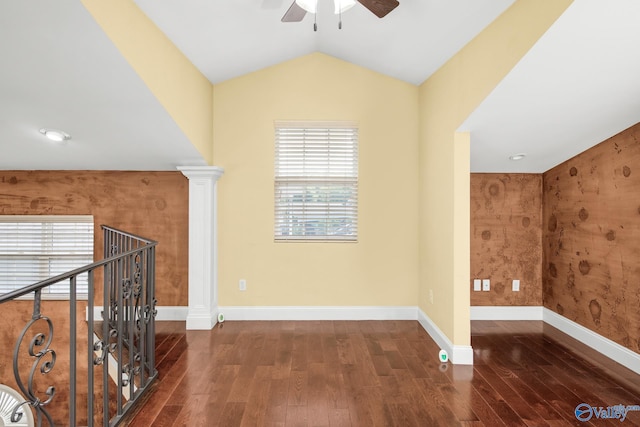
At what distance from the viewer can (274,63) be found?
4.28 meters

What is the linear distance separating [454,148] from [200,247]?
2.70m

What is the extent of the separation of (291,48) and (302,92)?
497mm

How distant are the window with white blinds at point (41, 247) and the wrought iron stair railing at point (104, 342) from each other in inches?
13.8

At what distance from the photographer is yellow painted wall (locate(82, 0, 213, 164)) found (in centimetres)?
227

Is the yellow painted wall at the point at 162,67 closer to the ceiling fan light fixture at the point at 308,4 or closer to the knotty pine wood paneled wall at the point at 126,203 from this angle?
the knotty pine wood paneled wall at the point at 126,203

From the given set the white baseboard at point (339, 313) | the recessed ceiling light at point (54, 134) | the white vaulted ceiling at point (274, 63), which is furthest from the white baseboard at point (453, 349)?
the recessed ceiling light at point (54, 134)

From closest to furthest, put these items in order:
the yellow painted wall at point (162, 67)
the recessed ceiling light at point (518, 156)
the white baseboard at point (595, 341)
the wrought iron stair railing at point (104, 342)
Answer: the wrought iron stair railing at point (104, 342) < the yellow painted wall at point (162, 67) < the white baseboard at point (595, 341) < the recessed ceiling light at point (518, 156)

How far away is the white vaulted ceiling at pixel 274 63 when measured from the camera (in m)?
2.12

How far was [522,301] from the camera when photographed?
4.36m

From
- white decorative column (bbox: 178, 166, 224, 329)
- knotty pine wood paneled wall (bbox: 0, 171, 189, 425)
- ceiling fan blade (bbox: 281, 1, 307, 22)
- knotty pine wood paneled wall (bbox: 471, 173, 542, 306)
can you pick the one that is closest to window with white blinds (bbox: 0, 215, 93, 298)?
knotty pine wood paneled wall (bbox: 0, 171, 189, 425)

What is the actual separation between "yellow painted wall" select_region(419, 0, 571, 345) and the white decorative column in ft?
7.52

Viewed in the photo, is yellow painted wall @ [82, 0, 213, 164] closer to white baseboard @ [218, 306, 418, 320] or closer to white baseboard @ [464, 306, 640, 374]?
white baseboard @ [218, 306, 418, 320]

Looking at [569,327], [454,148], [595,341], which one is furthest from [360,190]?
[595,341]

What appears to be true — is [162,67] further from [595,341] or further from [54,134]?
[595,341]
